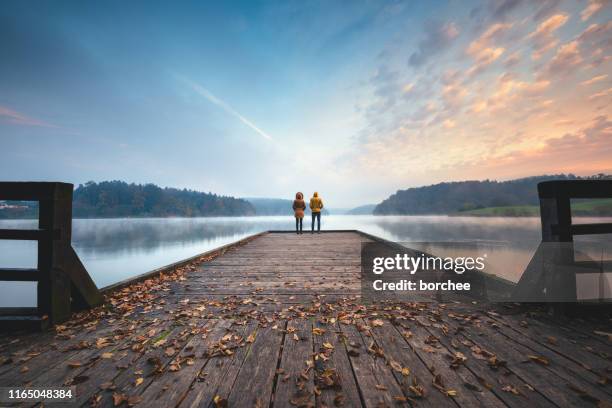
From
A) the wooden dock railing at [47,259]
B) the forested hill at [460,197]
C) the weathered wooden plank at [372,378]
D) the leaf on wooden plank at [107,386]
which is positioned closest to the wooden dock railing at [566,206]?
the weathered wooden plank at [372,378]

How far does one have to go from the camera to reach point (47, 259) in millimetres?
3561

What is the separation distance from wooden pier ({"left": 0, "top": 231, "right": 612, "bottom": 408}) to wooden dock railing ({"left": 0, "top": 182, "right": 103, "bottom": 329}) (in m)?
0.23

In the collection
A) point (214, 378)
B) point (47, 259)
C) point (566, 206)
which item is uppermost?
point (566, 206)

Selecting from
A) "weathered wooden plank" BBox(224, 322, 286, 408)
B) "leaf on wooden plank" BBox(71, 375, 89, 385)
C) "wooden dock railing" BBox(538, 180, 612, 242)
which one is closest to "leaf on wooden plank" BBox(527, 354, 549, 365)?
"wooden dock railing" BBox(538, 180, 612, 242)

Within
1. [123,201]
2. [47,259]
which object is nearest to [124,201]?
[123,201]

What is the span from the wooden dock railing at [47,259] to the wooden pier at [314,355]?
0.76 ft

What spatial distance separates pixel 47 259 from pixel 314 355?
381cm

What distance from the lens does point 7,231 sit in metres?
3.58

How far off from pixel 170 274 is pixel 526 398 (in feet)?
22.4

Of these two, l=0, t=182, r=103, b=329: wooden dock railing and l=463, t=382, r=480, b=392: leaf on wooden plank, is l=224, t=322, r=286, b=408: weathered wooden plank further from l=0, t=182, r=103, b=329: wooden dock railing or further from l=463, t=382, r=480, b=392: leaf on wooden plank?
l=0, t=182, r=103, b=329: wooden dock railing

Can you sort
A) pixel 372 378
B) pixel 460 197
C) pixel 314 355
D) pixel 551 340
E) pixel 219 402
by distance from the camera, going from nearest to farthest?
pixel 219 402 → pixel 372 378 → pixel 314 355 → pixel 551 340 → pixel 460 197

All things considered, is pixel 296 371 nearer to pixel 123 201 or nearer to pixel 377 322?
pixel 377 322

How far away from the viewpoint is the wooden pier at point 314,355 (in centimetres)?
226

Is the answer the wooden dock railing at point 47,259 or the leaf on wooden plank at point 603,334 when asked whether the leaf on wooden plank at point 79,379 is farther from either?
the leaf on wooden plank at point 603,334
